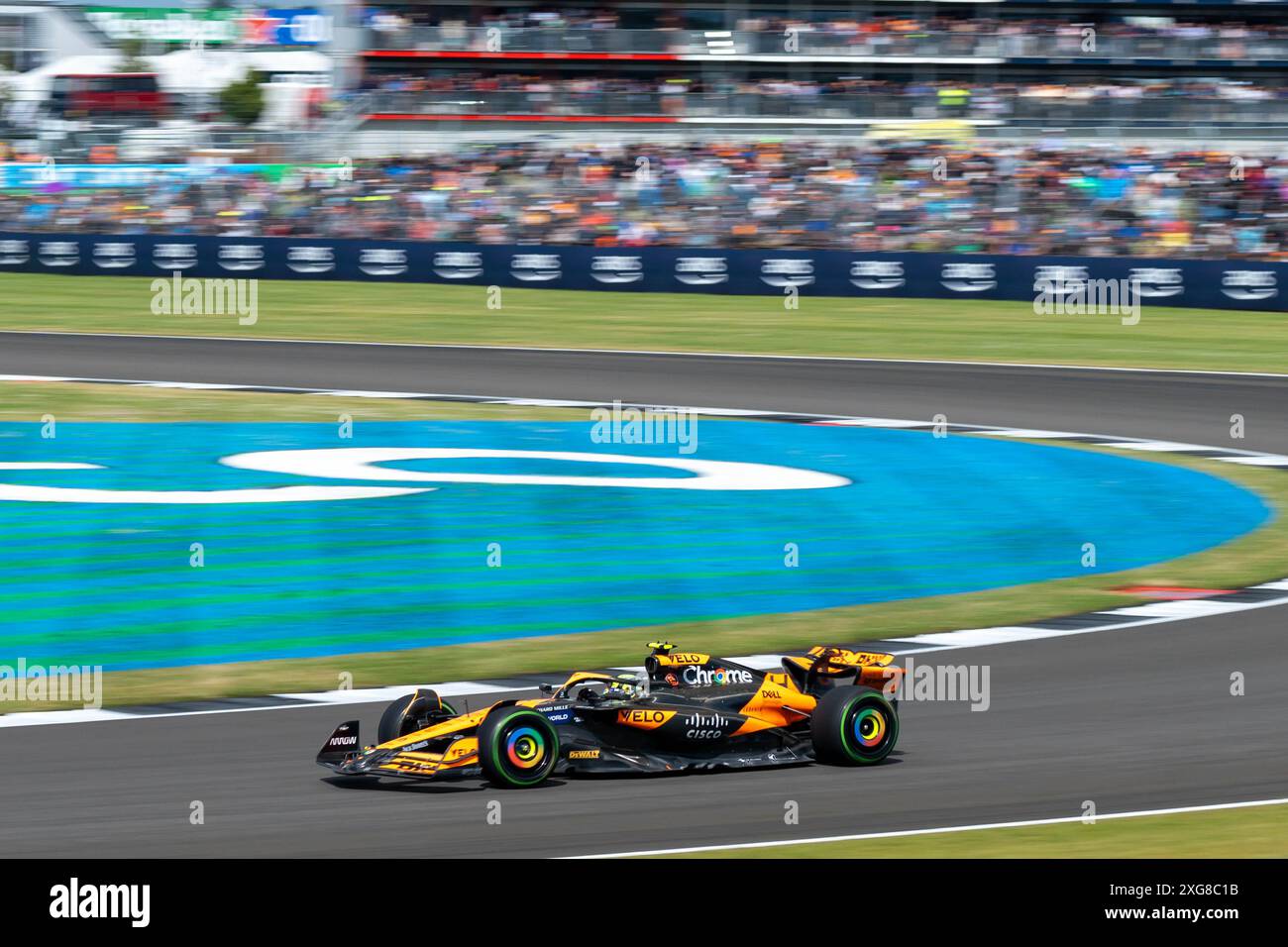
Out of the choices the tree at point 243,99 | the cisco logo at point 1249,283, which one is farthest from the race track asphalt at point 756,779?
the tree at point 243,99

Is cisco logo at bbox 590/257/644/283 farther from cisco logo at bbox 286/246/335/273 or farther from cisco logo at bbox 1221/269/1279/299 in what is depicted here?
cisco logo at bbox 1221/269/1279/299

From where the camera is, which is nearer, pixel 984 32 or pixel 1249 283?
pixel 1249 283

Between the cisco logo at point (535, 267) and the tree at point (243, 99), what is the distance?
3536 cm

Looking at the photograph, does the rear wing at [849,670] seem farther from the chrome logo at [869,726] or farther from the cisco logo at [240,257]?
the cisco logo at [240,257]

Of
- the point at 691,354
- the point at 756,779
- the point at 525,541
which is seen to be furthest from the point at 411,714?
the point at 691,354

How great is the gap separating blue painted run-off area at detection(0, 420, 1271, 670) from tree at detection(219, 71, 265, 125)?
165 ft

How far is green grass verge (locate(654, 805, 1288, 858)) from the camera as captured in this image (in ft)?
19.4

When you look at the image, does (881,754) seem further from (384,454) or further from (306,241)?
(306,241)

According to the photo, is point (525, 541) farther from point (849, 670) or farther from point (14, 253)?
point (14, 253)

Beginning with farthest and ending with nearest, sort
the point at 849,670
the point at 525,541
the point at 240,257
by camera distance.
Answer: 1. the point at 240,257
2. the point at 525,541
3. the point at 849,670

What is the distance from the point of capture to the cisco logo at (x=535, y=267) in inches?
1192

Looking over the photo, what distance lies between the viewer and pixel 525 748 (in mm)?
6836

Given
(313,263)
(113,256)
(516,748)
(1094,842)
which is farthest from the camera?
(113,256)

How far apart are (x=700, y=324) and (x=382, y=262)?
7034mm
